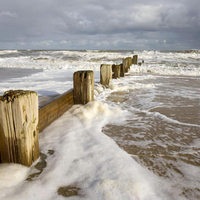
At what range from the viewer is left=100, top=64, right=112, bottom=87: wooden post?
18.7 feet

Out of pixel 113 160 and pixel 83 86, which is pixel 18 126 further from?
pixel 83 86

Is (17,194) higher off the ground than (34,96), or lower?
lower

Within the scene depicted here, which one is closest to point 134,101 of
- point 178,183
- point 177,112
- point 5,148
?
point 177,112

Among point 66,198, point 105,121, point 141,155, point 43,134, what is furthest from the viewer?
point 105,121

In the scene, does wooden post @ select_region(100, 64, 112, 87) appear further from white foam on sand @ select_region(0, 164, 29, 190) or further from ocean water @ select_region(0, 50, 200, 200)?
white foam on sand @ select_region(0, 164, 29, 190)

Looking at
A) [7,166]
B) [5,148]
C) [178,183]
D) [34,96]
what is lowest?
[178,183]

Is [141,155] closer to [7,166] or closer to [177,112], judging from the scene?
[7,166]

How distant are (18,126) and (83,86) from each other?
2063 millimetres

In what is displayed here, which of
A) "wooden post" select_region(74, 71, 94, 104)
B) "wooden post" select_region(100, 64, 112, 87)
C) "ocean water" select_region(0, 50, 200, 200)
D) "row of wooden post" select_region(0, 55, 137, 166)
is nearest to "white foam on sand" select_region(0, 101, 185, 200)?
"ocean water" select_region(0, 50, 200, 200)

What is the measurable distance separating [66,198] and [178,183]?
2.96 ft

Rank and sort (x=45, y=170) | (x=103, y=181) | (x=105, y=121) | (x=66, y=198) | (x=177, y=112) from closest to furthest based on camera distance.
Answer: (x=66, y=198) → (x=103, y=181) → (x=45, y=170) → (x=105, y=121) → (x=177, y=112)

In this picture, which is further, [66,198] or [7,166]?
[7,166]

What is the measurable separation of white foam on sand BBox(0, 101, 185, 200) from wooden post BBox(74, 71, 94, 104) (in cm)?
104

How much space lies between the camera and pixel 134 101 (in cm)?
438
